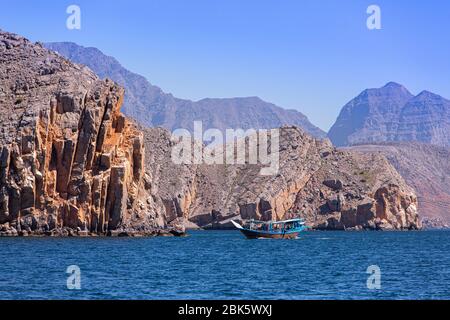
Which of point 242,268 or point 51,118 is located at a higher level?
point 51,118

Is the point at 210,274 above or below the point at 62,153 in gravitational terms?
below

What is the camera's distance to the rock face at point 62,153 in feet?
406

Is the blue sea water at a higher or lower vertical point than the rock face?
lower

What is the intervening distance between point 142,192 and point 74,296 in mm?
103948

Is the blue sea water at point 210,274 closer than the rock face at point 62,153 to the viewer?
Yes

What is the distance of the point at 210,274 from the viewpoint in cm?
6719

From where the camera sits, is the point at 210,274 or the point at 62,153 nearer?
the point at 210,274

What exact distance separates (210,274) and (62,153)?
6759 centimetres

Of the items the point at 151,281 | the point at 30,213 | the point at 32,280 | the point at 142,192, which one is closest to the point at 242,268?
the point at 151,281

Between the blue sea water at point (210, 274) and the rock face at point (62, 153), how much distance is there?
2489 centimetres

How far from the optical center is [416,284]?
59688mm

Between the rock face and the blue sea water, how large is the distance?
24.9 metres

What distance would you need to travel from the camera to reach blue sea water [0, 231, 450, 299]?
52.3 metres
